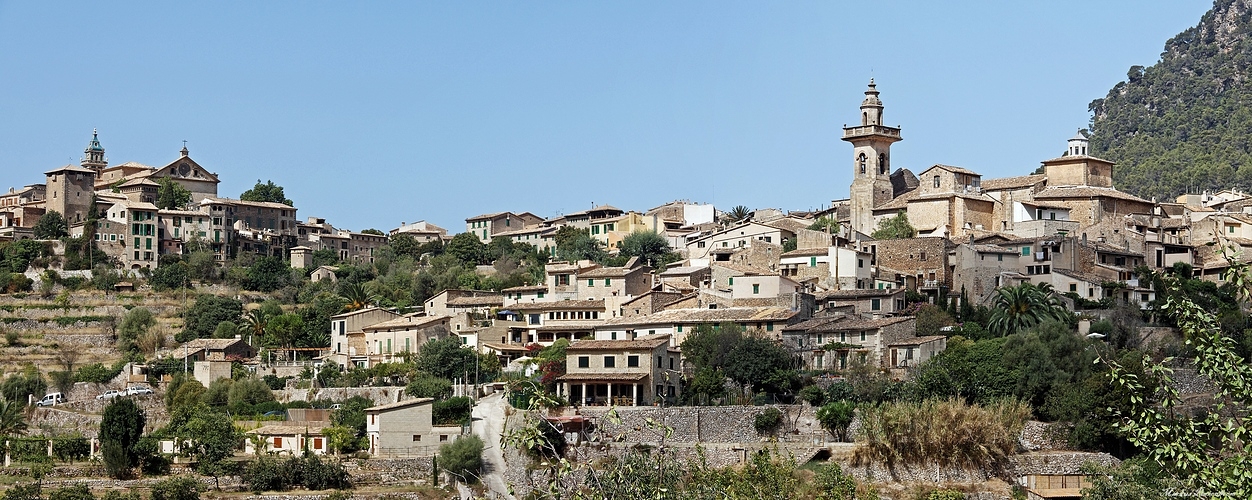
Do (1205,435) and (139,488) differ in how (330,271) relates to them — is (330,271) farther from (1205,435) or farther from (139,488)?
(1205,435)

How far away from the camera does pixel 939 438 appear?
49.2m

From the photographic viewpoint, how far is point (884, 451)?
49.4 metres

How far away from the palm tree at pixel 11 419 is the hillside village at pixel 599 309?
2.86 feet

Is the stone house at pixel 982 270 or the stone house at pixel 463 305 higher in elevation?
the stone house at pixel 982 270

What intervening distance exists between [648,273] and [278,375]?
1522 centimetres

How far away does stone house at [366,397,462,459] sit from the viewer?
5481 cm

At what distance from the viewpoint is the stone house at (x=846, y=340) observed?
56.2 m

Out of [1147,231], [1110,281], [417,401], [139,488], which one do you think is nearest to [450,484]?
[417,401]

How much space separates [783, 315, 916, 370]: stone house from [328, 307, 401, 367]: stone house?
17325 millimetres

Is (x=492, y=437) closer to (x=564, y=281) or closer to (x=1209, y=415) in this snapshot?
(x=564, y=281)

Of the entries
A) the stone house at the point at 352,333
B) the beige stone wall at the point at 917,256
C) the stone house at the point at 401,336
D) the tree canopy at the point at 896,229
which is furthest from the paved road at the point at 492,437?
the tree canopy at the point at 896,229

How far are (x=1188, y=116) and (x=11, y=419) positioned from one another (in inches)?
4777

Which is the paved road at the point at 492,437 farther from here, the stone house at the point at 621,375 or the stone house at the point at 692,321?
the stone house at the point at 692,321

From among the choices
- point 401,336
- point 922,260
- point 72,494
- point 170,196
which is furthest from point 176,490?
point 170,196
